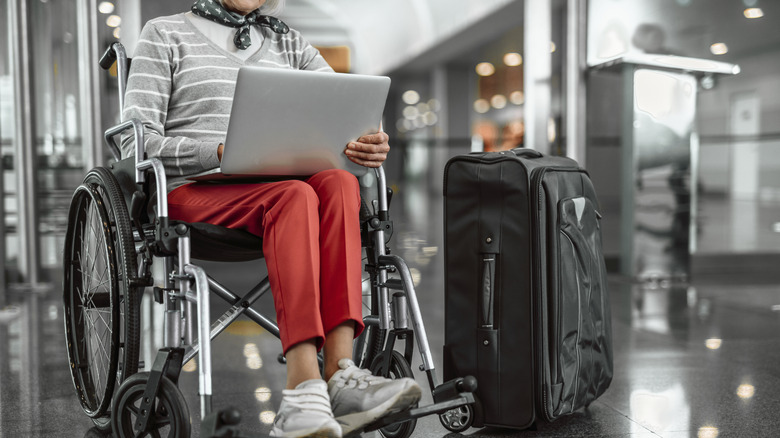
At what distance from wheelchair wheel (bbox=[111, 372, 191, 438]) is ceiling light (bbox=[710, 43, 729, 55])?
403 cm

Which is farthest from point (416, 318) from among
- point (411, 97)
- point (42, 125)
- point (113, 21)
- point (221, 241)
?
point (411, 97)

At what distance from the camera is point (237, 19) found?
5.81 feet

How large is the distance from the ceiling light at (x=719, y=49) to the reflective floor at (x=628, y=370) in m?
1.43

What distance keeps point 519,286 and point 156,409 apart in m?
0.78

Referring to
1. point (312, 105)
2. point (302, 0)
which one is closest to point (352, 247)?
point (312, 105)

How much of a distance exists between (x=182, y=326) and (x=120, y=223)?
0.25 m

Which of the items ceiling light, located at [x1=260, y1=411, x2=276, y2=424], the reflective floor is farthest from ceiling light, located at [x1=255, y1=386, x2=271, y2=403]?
ceiling light, located at [x1=260, y1=411, x2=276, y2=424]

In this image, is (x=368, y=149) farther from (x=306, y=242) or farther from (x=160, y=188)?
(x=160, y=188)

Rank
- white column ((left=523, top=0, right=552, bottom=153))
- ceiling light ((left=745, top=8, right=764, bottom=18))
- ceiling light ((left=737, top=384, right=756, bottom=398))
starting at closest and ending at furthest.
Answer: ceiling light ((left=737, top=384, right=756, bottom=398)) → ceiling light ((left=745, top=8, right=764, bottom=18)) → white column ((left=523, top=0, right=552, bottom=153))

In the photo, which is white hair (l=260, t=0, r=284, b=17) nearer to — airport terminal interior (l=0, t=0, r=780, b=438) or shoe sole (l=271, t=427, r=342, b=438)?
shoe sole (l=271, t=427, r=342, b=438)

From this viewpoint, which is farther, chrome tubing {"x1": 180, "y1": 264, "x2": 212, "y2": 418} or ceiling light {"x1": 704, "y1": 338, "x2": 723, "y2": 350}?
ceiling light {"x1": 704, "y1": 338, "x2": 723, "y2": 350}

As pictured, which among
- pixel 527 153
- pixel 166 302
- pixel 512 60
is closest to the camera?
pixel 166 302

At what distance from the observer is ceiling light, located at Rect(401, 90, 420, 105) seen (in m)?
11.8

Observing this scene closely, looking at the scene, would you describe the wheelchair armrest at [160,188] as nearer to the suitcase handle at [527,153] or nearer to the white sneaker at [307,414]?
the white sneaker at [307,414]
